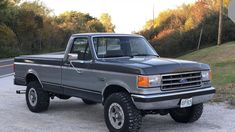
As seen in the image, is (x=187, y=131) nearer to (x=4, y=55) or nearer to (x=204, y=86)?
(x=204, y=86)

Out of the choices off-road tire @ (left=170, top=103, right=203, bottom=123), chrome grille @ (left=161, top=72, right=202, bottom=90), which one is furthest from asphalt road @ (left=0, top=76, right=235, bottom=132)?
chrome grille @ (left=161, top=72, right=202, bottom=90)

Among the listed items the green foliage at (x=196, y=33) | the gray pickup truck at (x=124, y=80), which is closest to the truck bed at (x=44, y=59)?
the gray pickup truck at (x=124, y=80)

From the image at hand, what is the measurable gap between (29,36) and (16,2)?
7.17 m

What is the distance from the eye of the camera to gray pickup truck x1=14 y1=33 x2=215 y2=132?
7684 millimetres

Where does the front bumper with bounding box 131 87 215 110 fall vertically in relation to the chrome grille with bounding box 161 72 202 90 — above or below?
below

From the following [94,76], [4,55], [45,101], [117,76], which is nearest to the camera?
[117,76]

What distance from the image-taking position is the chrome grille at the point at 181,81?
7.81 meters

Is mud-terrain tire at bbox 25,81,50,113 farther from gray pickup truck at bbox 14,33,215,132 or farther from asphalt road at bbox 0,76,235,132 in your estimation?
asphalt road at bbox 0,76,235,132

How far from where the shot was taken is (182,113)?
359 inches

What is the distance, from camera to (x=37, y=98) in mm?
10445

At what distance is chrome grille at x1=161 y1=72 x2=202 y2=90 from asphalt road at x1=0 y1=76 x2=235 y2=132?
3.03 ft

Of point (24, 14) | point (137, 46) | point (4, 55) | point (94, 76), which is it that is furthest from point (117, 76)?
point (24, 14)

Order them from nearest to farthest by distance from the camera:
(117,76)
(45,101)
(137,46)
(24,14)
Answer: (117,76) < (137,46) < (45,101) < (24,14)

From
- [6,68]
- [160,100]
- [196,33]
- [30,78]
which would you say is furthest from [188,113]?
[196,33]
